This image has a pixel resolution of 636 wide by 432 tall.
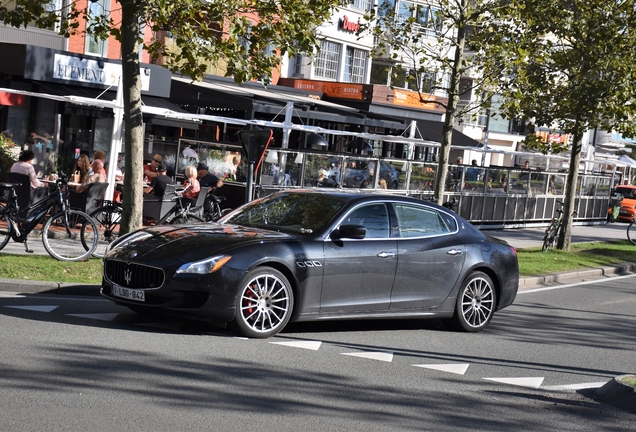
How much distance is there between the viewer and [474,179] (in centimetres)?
2722

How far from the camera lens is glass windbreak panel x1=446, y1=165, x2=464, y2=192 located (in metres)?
26.3

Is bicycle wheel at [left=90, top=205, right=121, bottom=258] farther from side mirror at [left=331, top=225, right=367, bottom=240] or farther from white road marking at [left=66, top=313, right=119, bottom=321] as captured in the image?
side mirror at [left=331, top=225, right=367, bottom=240]

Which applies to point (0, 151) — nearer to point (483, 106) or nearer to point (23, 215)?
point (23, 215)

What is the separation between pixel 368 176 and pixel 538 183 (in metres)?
9.66

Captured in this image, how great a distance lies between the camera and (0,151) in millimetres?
18406

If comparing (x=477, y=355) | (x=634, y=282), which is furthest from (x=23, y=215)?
(x=634, y=282)

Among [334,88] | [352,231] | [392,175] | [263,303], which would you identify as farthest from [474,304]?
[334,88]

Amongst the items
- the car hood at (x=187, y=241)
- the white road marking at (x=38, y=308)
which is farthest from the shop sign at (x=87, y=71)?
the car hood at (x=187, y=241)

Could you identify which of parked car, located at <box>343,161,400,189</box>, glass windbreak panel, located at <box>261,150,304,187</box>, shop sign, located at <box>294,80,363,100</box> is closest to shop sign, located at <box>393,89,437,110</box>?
shop sign, located at <box>294,80,363,100</box>

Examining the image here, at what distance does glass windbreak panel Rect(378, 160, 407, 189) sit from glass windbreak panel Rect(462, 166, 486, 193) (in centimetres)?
328

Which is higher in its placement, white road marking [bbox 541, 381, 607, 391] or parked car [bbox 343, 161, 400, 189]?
parked car [bbox 343, 161, 400, 189]

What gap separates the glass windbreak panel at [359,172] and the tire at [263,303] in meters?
13.1

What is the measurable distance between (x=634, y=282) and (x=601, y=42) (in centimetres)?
537

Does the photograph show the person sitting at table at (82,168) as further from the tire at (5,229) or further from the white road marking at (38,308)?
the white road marking at (38,308)
